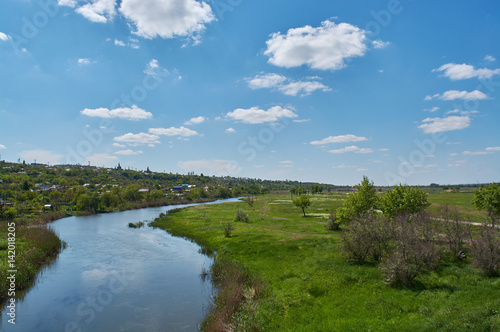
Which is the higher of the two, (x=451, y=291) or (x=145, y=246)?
(x=451, y=291)

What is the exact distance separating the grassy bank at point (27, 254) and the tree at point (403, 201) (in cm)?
5116

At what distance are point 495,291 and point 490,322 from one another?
672 centimetres

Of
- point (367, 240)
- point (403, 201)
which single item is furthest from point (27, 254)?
point (403, 201)

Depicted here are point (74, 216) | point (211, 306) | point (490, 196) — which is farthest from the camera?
point (74, 216)

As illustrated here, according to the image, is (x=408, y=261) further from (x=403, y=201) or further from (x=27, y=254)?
(x=27, y=254)

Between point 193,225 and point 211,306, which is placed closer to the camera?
point 211,306

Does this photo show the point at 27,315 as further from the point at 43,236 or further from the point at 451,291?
the point at 451,291

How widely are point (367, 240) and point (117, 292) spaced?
2792 cm

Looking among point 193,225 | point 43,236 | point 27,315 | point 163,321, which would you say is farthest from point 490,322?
point 193,225

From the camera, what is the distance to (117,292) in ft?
103

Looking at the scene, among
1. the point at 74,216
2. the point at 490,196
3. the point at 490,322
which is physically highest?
the point at 490,196

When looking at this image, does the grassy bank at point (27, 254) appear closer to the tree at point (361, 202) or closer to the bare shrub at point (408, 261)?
the bare shrub at point (408, 261)

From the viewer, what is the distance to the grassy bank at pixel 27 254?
32.2 m

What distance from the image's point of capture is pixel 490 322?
16.2 meters
